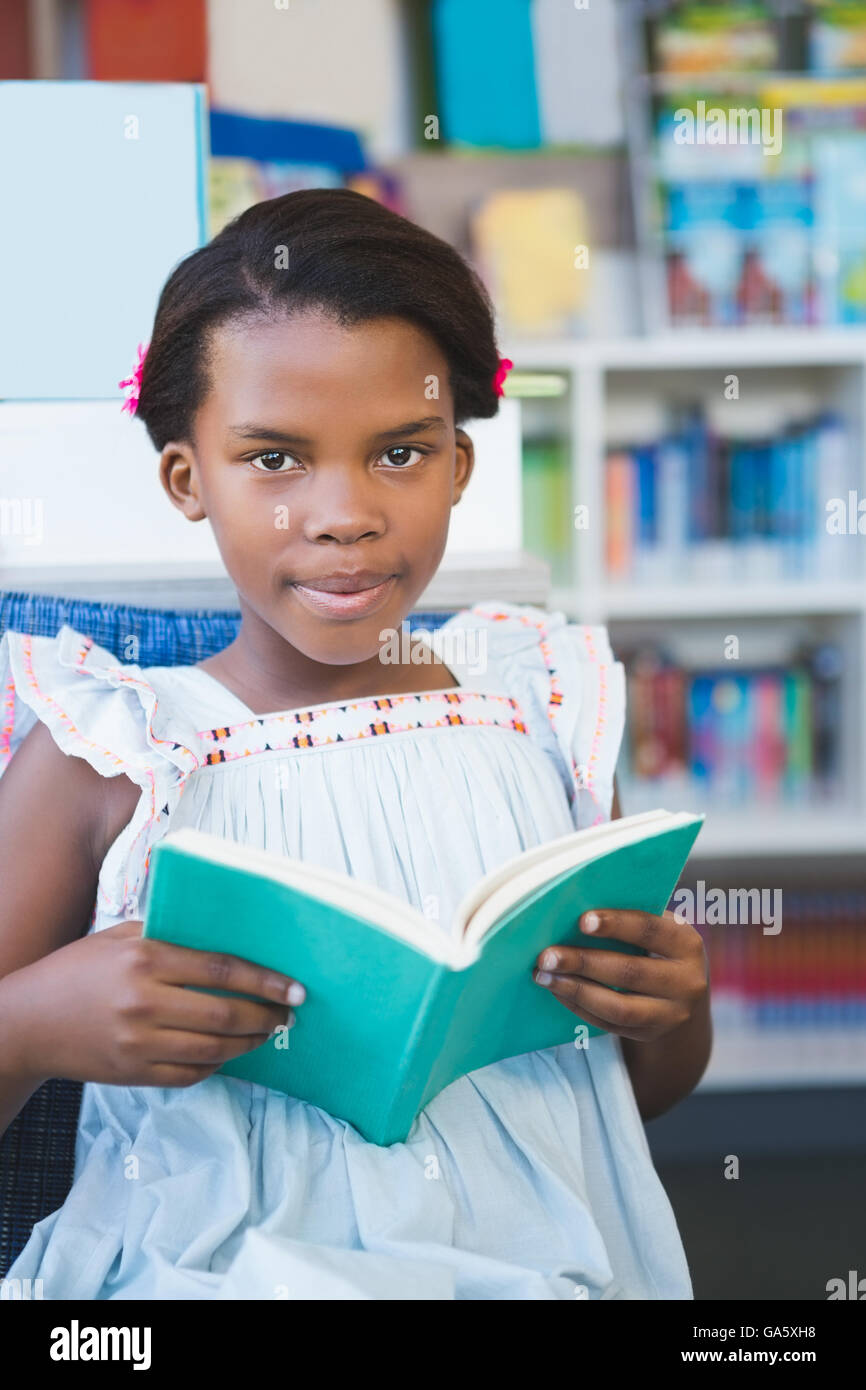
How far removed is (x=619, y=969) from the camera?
924 mm

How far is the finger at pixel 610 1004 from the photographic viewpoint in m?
0.91

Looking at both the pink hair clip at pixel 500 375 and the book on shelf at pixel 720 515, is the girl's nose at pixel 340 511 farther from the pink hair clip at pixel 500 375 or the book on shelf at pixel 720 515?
the book on shelf at pixel 720 515

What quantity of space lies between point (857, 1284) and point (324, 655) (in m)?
1.42

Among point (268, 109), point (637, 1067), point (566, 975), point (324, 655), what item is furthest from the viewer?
point (268, 109)

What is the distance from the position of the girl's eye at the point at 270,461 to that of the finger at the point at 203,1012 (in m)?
0.36

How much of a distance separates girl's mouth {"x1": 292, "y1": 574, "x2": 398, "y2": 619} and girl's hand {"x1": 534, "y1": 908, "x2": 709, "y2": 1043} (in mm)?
267

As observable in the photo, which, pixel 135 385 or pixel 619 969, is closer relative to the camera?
pixel 619 969

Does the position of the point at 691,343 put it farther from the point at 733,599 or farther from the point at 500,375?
the point at 500,375

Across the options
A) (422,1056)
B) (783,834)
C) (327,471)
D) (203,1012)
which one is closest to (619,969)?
(422,1056)

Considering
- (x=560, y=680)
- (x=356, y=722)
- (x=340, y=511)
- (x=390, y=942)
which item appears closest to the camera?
(x=390, y=942)

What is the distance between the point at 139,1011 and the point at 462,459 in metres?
0.53
